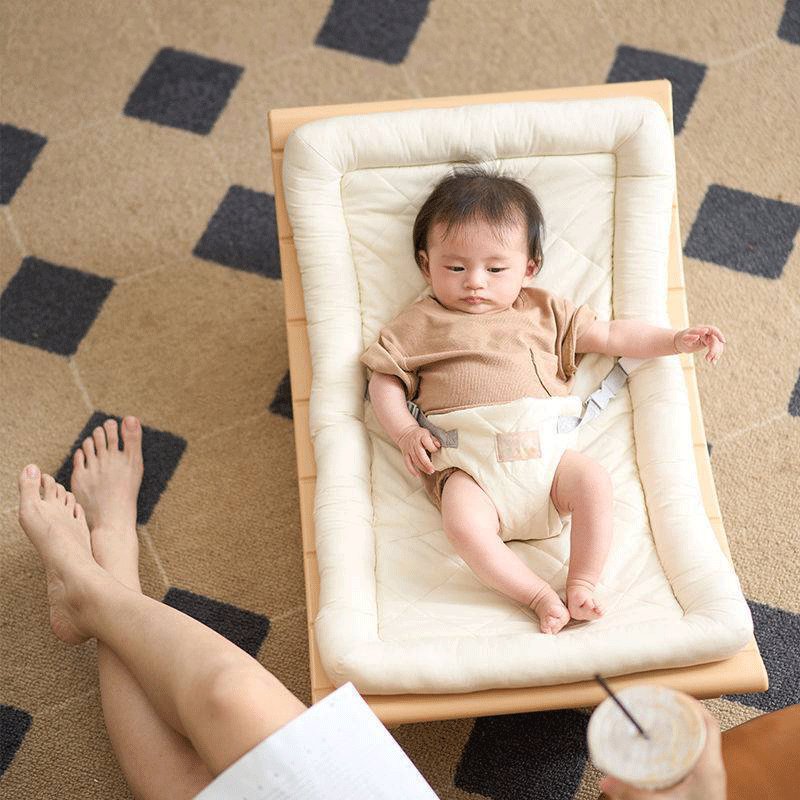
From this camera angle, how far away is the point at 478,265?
131cm

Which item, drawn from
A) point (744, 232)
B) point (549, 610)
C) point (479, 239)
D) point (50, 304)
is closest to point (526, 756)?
point (549, 610)

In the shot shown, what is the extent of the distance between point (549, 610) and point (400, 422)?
333 mm

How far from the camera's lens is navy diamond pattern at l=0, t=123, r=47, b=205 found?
1788 mm

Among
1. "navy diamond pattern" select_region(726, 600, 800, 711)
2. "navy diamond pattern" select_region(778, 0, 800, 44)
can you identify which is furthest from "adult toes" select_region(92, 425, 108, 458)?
"navy diamond pattern" select_region(778, 0, 800, 44)

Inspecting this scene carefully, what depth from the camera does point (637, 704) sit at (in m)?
0.79

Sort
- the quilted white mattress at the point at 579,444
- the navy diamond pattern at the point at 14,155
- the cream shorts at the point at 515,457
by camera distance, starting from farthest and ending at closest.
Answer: the navy diamond pattern at the point at 14,155
the cream shorts at the point at 515,457
the quilted white mattress at the point at 579,444

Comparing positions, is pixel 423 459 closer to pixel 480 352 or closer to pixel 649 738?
pixel 480 352

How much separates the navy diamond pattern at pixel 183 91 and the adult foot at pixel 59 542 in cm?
76

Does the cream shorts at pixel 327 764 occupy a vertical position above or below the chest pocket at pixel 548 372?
below

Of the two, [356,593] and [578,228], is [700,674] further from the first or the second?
[578,228]

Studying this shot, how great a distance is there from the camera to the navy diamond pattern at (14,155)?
5.87 ft

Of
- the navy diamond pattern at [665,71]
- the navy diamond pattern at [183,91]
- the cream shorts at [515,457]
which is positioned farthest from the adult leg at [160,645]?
the navy diamond pattern at [665,71]

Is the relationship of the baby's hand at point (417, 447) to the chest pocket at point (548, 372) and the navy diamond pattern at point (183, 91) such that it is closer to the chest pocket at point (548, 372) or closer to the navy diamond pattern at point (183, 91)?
the chest pocket at point (548, 372)

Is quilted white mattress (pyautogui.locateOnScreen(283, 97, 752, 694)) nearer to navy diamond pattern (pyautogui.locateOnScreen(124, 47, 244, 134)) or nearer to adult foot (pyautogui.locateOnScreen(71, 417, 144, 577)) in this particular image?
adult foot (pyautogui.locateOnScreen(71, 417, 144, 577))
